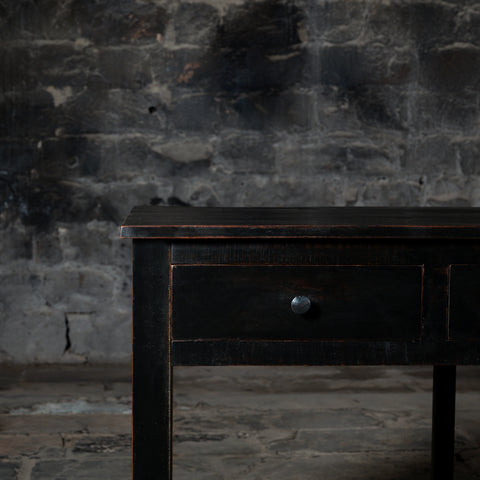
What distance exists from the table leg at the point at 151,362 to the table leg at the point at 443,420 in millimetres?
862

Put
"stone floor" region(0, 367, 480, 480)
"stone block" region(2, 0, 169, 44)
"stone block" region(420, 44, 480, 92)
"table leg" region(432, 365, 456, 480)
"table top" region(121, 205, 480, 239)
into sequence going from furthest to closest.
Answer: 1. "stone block" region(420, 44, 480, 92)
2. "stone block" region(2, 0, 169, 44)
3. "stone floor" region(0, 367, 480, 480)
4. "table leg" region(432, 365, 456, 480)
5. "table top" region(121, 205, 480, 239)

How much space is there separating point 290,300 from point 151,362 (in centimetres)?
29

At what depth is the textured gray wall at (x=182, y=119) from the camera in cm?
321

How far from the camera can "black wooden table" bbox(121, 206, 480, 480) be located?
1219 millimetres

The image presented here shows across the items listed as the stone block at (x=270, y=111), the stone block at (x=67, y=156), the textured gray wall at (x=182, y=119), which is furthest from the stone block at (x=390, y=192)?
the stone block at (x=67, y=156)

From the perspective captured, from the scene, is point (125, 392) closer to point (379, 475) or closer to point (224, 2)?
point (379, 475)

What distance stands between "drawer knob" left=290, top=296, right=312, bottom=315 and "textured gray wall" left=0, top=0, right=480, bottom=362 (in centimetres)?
208

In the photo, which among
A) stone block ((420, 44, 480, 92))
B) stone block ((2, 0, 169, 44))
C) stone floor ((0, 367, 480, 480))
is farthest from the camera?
stone block ((420, 44, 480, 92))

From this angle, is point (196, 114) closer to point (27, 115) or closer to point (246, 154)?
point (246, 154)

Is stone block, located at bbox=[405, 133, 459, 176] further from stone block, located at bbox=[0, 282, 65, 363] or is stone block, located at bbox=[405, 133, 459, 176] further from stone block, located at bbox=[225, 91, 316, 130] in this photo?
stone block, located at bbox=[0, 282, 65, 363]

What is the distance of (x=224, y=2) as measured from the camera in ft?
10.6

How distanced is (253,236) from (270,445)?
1285 mm

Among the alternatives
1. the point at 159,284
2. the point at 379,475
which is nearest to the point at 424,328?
the point at 159,284

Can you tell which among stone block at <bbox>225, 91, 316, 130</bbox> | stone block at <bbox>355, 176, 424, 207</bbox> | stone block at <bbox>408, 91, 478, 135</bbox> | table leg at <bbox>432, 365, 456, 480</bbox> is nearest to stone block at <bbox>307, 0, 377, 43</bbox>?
stone block at <bbox>225, 91, 316, 130</bbox>
